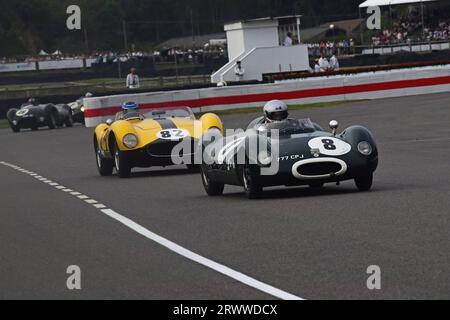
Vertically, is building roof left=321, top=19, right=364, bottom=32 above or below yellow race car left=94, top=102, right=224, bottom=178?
below

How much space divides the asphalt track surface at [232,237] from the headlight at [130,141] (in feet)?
1.74

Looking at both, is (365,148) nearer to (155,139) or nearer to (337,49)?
(155,139)

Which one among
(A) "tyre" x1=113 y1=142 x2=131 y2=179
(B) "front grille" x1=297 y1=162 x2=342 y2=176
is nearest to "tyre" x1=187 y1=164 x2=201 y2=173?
(A) "tyre" x1=113 y1=142 x2=131 y2=179

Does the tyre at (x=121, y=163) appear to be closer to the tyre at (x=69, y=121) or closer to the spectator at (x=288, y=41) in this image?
the tyre at (x=69, y=121)

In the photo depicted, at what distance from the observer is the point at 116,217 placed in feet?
41.3

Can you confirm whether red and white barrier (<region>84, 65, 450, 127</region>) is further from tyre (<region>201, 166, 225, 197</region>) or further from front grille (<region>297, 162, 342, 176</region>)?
front grille (<region>297, 162, 342, 176</region>)

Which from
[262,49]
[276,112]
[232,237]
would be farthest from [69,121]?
[232,237]

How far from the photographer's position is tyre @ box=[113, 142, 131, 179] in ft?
61.4

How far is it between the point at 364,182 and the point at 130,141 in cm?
576

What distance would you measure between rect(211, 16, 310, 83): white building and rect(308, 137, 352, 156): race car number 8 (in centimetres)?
3669

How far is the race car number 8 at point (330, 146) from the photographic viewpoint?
13.3 m

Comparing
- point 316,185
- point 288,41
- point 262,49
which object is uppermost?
point 316,185

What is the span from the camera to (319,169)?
523 inches
